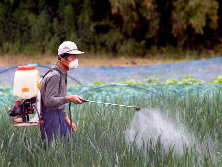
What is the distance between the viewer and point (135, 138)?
262 cm

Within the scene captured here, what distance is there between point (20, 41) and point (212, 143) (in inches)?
422

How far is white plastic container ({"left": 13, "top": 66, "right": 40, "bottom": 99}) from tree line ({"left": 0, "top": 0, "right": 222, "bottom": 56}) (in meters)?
9.84

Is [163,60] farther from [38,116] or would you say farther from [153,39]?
[38,116]

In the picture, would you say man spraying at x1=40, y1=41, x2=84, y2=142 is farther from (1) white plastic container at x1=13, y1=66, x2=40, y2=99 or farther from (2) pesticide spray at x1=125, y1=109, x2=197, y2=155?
(2) pesticide spray at x1=125, y1=109, x2=197, y2=155

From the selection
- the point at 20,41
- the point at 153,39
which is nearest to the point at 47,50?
the point at 20,41

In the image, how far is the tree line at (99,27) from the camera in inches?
488

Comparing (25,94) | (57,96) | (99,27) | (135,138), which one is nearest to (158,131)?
(135,138)

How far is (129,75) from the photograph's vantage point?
1016 cm

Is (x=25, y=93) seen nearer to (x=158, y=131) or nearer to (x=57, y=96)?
(x=57, y=96)

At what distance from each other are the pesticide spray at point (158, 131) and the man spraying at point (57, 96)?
428 mm

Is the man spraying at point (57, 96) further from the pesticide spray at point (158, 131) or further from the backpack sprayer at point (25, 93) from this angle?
the pesticide spray at point (158, 131)

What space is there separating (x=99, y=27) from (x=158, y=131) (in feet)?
A: 33.4

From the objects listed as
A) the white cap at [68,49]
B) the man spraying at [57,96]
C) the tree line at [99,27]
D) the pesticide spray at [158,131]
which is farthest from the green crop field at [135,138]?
the tree line at [99,27]

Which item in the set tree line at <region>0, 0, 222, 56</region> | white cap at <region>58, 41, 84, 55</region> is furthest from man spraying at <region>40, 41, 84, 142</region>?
tree line at <region>0, 0, 222, 56</region>
